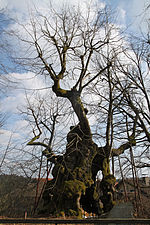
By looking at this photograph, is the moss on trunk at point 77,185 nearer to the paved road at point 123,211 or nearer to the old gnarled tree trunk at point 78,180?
the old gnarled tree trunk at point 78,180

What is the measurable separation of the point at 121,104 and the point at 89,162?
350 centimetres

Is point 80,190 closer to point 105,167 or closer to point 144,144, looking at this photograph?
point 105,167

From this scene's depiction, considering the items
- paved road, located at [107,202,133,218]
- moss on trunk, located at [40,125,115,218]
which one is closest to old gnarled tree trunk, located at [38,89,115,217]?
moss on trunk, located at [40,125,115,218]

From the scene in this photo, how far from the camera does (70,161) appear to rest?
8.05 metres

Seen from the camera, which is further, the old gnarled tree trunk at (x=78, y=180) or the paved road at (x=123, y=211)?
the old gnarled tree trunk at (x=78, y=180)

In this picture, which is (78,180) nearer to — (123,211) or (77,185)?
(77,185)

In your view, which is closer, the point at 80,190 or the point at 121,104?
the point at 80,190

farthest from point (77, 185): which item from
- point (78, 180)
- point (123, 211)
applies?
point (123, 211)

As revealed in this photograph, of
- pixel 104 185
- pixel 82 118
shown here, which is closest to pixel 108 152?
pixel 104 185

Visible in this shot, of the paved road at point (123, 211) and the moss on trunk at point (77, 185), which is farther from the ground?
the moss on trunk at point (77, 185)

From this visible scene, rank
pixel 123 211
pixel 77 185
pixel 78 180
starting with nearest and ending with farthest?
1. pixel 123 211
2. pixel 77 185
3. pixel 78 180

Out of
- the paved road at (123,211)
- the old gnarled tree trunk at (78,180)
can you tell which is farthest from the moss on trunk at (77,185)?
the paved road at (123,211)

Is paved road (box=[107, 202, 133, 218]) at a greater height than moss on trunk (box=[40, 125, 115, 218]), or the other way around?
moss on trunk (box=[40, 125, 115, 218])

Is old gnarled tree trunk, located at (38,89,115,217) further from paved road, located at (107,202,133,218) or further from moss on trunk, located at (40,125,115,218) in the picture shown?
paved road, located at (107,202,133,218)
